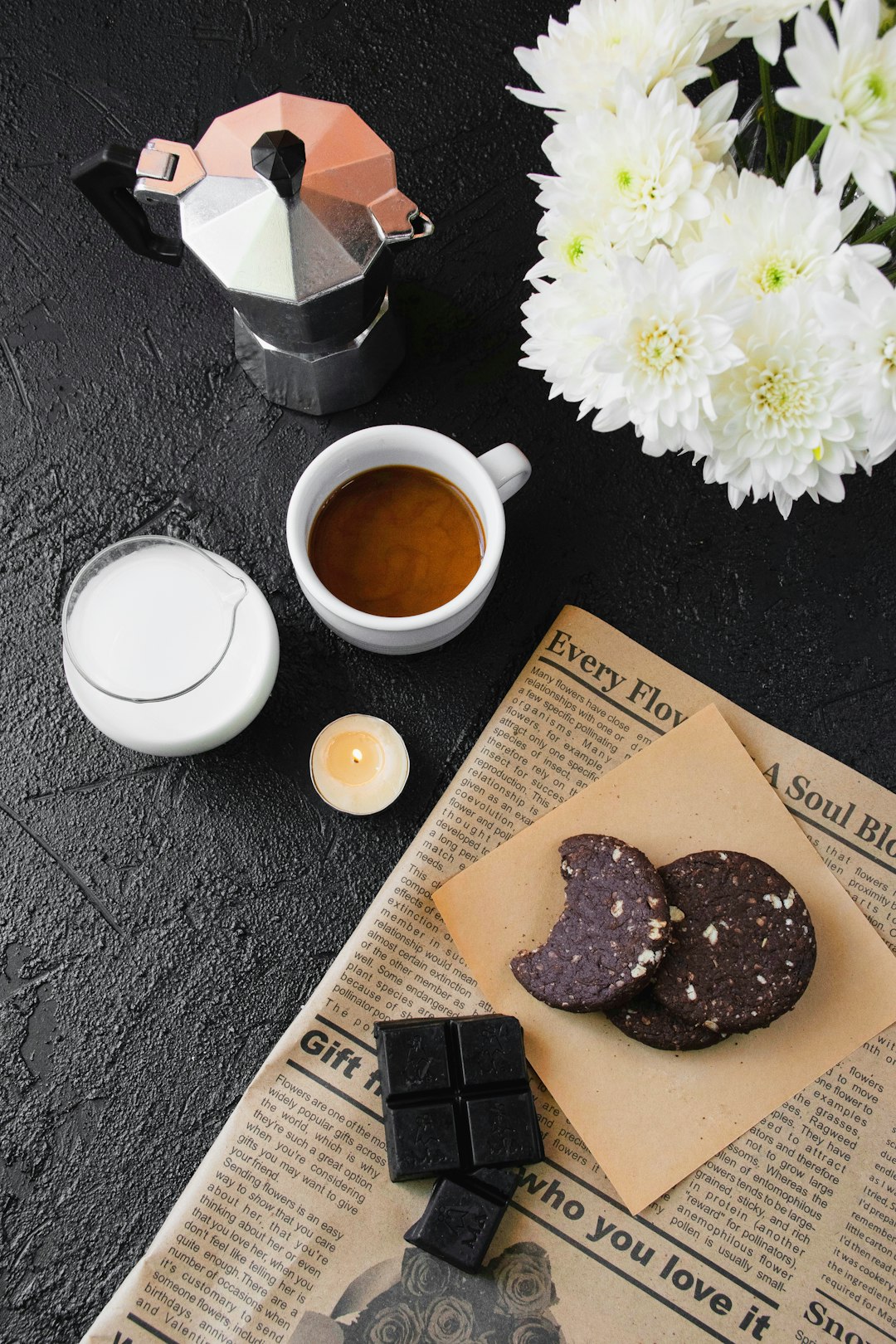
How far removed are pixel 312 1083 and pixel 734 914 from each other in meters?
0.40

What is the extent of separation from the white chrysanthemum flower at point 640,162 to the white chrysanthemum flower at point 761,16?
0.04 meters

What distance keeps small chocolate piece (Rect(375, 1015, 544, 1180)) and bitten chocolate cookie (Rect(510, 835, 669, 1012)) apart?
6 cm

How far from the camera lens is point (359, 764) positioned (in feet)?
3.03

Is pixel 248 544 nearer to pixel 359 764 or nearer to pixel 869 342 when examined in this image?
pixel 359 764

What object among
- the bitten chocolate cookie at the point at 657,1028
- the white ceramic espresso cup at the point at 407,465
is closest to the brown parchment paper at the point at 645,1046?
the bitten chocolate cookie at the point at 657,1028

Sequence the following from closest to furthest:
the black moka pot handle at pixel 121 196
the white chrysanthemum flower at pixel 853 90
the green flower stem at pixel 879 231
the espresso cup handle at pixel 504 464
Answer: the white chrysanthemum flower at pixel 853 90, the green flower stem at pixel 879 231, the black moka pot handle at pixel 121 196, the espresso cup handle at pixel 504 464

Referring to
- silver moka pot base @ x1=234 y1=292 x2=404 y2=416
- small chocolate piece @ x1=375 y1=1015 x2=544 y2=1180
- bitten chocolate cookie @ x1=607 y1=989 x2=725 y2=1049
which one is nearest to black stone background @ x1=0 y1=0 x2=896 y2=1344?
silver moka pot base @ x1=234 y1=292 x2=404 y2=416

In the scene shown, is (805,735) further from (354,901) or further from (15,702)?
(15,702)

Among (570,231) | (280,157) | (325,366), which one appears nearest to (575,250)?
(570,231)

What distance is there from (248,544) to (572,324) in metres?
0.44

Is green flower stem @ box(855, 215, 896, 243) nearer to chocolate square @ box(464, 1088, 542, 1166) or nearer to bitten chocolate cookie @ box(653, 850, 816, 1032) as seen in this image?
bitten chocolate cookie @ box(653, 850, 816, 1032)

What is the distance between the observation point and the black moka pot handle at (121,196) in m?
0.75

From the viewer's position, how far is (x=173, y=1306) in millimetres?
836

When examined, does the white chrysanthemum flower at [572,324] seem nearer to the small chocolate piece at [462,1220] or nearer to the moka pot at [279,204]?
the moka pot at [279,204]
